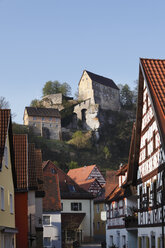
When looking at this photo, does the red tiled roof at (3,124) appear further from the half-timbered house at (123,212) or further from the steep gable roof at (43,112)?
the steep gable roof at (43,112)

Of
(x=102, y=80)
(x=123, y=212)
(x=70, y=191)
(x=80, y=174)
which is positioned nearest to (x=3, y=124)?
(x=123, y=212)

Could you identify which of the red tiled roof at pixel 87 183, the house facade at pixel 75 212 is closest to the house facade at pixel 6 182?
the house facade at pixel 75 212

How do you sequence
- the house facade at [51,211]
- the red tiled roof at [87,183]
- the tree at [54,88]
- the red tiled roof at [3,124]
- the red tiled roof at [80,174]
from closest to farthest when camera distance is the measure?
the red tiled roof at [3,124] → the house facade at [51,211] → the red tiled roof at [87,183] → the red tiled roof at [80,174] → the tree at [54,88]

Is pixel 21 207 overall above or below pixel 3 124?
below

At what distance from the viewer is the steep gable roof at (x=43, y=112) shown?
13200cm

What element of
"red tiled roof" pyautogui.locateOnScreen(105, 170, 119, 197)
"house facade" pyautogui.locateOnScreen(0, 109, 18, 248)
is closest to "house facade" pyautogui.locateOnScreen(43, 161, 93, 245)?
"red tiled roof" pyautogui.locateOnScreen(105, 170, 119, 197)

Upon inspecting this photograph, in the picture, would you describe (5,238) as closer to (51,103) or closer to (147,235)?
(147,235)

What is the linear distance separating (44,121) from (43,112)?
2505mm

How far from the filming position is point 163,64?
21.8 metres

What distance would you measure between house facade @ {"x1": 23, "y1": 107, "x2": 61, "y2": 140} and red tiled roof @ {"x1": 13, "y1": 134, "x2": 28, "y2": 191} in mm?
103620

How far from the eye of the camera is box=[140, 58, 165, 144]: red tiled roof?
19.1m

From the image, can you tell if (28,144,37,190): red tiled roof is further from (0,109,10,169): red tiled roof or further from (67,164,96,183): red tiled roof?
(67,164,96,183): red tiled roof

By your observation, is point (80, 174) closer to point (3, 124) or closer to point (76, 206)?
point (76, 206)

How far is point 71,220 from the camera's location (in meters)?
54.4
